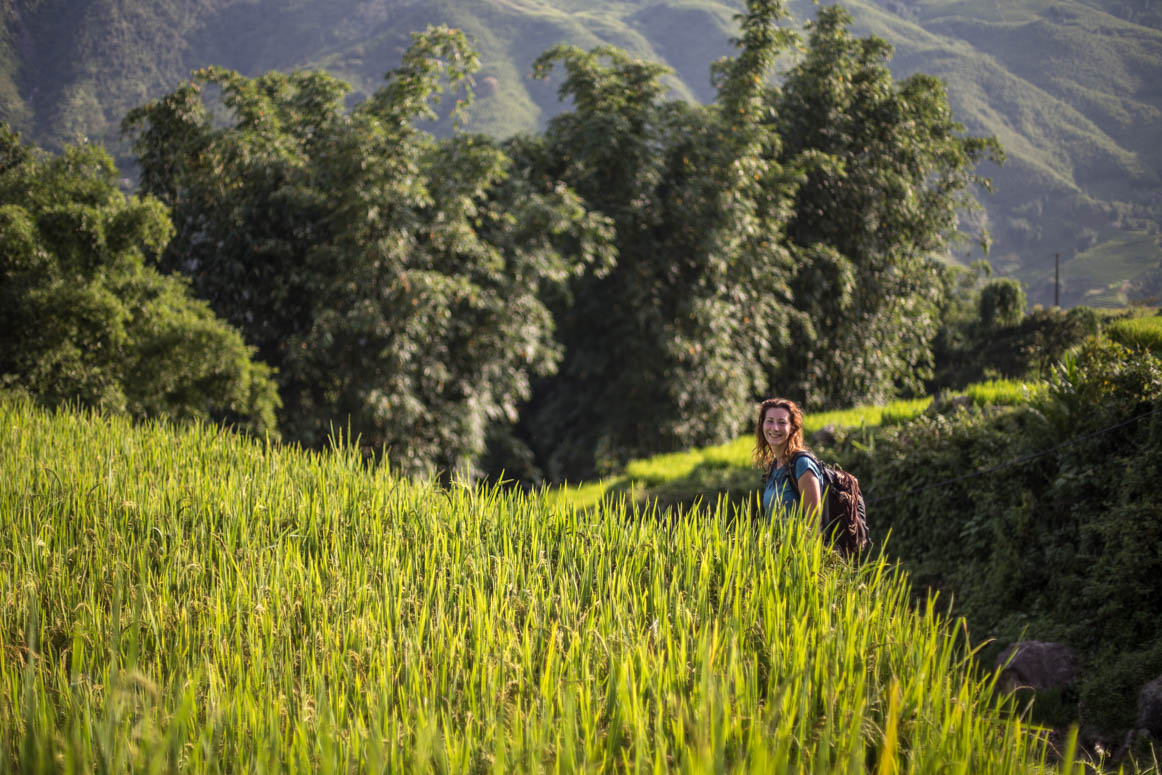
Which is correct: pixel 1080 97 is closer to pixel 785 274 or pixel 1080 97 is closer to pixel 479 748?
pixel 785 274

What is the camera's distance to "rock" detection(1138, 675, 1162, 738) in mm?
3766

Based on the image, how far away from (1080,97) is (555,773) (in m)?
159

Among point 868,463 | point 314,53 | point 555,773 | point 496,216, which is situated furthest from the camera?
point 314,53

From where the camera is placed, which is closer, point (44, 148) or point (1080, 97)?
point (44, 148)

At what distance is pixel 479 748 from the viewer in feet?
6.27

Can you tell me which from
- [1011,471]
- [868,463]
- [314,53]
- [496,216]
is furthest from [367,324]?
[314,53]

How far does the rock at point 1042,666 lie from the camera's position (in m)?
4.55

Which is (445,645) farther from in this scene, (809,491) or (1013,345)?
(1013,345)

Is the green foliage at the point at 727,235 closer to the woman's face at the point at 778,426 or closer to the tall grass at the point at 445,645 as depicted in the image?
the woman's face at the point at 778,426

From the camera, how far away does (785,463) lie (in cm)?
404

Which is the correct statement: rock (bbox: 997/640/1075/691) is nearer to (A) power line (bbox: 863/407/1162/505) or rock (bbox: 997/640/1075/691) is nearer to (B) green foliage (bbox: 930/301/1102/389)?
(A) power line (bbox: 863/407/1162/505)

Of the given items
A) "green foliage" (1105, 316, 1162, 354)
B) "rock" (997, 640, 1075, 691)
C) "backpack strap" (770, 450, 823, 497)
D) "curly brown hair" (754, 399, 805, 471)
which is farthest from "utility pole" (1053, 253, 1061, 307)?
"backpack strap" (770, 450, 823, 497)

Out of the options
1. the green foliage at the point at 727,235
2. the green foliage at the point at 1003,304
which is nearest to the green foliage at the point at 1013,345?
the green foliage at the point at 1003,304

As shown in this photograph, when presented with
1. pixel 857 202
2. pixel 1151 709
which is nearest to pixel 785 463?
pixel 1151 709
